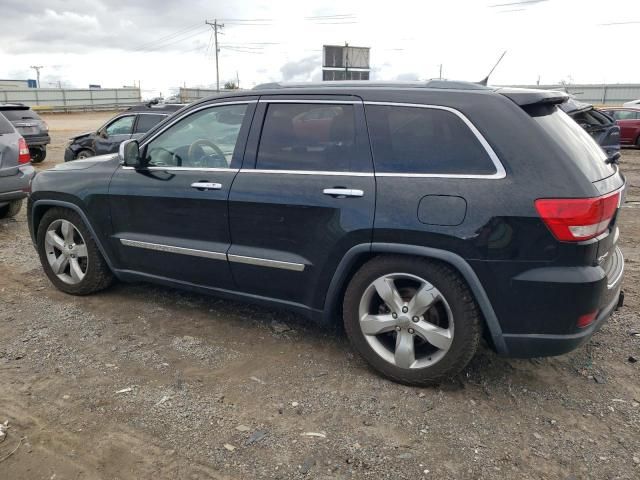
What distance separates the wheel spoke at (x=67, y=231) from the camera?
4.62 metres

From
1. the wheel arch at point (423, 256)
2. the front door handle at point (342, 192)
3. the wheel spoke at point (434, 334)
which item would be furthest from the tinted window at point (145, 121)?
the wheel spoke at point (434, 334)

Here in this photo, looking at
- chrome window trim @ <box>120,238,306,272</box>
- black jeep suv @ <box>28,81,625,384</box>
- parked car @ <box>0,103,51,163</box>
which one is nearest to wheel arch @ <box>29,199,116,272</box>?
chrome window trim @ <box>120,238,306,272</box>

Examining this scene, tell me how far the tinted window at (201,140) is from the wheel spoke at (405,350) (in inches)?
66.3

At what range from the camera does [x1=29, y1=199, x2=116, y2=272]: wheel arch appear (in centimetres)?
445

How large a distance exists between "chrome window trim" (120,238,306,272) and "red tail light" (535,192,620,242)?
4.83 feet

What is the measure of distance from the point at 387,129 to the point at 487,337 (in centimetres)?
136

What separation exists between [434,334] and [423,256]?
46 cm

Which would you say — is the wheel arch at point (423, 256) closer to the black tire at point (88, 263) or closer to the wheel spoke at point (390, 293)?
the wheel spoke at point (390, 293)

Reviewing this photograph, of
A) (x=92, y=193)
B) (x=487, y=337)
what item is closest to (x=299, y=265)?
(x=487, y=337)

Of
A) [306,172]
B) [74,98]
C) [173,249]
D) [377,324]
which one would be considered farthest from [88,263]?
[74,98]

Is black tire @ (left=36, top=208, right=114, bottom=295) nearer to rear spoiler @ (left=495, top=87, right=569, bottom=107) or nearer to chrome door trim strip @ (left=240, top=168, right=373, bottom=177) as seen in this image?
chrome door trim strip @ (left=240, top=168, right=373, bottom=177)

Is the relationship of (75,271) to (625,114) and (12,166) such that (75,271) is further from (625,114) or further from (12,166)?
(625,114)

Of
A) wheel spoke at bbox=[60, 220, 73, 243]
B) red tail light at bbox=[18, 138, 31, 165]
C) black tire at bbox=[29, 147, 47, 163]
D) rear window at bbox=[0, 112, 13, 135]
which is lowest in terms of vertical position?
black tire at bbox=[29, 147, 47, 163]

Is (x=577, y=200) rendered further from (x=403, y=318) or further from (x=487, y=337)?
(x=403, y=318)
